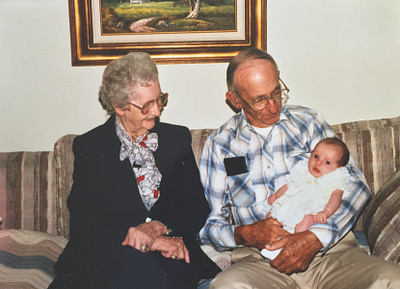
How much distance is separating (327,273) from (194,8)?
1.80 m

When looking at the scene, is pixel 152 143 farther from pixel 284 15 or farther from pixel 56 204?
pixel 284 15

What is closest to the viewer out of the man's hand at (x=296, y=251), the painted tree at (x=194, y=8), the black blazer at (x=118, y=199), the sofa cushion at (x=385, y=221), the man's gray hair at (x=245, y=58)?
the man's hand at (x=296, y=251)

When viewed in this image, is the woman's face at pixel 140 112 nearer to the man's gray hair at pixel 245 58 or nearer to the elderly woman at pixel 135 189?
the elderly woman at pixel 135 189

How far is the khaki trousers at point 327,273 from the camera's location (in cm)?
198

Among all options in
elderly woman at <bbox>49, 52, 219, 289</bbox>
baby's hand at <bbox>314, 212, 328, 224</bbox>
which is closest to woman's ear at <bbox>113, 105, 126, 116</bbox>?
elderly woman at <bbox>49, 52, 219, 289</bbox>

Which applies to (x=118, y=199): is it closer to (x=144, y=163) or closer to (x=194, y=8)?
(x=144, y=163)

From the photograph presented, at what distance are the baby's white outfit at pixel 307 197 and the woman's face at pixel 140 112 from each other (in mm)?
819

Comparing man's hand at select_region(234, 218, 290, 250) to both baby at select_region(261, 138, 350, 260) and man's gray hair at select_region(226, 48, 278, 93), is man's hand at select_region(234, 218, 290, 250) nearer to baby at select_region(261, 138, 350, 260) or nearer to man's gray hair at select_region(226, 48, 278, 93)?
baby at select_region(261, 138, 350, 260)

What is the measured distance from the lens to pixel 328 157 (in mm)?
2215

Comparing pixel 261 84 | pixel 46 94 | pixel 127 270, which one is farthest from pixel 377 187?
pixel 46 94

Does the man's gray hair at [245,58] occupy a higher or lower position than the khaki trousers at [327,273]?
higher

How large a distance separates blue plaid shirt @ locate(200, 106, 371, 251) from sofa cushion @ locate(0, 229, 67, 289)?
83 centimetres

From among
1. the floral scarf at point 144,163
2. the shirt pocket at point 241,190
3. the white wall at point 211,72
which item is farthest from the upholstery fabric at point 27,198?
the shirt pocket at point 241,190

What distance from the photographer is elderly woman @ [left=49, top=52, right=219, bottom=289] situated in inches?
90.5
